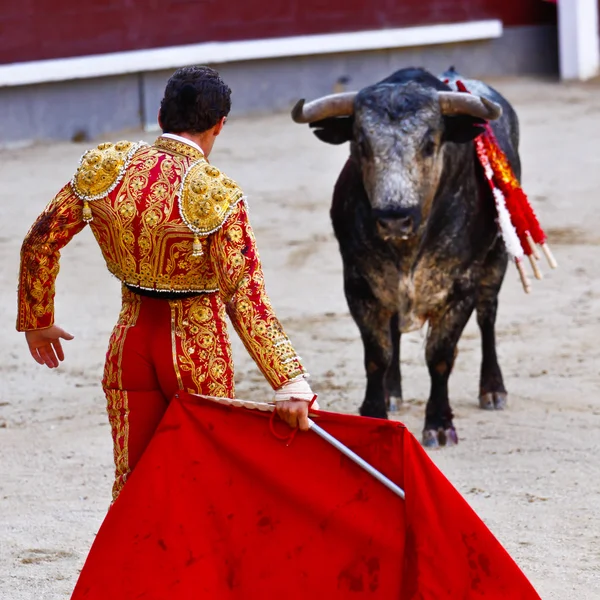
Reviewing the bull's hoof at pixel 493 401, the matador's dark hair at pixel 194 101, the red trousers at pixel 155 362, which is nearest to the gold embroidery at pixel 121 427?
the red trousers at pixel 155 362

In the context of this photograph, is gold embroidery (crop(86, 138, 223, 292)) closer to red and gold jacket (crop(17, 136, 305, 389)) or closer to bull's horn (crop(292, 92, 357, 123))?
red and gold jacket (crop(17, 136, 305, 389))

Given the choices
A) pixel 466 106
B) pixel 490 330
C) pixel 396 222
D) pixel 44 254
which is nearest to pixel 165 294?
pixel 44 254

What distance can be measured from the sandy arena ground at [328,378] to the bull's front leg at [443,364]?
82 millimetres

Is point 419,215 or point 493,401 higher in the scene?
point 419,215

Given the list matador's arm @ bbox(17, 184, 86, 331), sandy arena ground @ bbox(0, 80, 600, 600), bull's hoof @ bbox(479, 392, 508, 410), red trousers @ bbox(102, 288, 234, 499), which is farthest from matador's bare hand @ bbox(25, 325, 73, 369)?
bull's hoof @ bbox(479, 392, 508, 410)

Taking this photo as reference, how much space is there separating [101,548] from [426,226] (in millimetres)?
1886

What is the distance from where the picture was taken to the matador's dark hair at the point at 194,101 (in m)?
2.50

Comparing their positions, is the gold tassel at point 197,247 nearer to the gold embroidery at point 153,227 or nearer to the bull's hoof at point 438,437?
the gold embroidery at point 153,227

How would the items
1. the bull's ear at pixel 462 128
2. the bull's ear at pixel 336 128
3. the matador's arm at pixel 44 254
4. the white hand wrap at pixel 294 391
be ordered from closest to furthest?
the white hand wrap at pixel 294 391, the matador's arm at pixel 44 254, the bull's ear at pixel 462 128, the bull's ear at pixel 336 128

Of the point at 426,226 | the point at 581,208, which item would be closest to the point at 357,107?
the point at 426,226

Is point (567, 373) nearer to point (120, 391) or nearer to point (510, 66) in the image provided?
point (120, 391)

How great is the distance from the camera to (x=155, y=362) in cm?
259

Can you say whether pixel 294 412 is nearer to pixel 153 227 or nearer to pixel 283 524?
pixel 283 524

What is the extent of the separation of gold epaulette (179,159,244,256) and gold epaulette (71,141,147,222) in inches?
4.9
